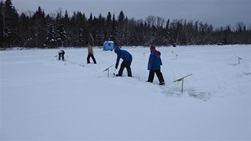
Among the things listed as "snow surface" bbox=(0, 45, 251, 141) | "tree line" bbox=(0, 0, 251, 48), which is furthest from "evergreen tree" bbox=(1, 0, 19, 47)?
"snow surface" bbox=(0, 45, 251, 141)

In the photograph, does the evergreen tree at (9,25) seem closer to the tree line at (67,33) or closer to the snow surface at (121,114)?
the tree line at (67,33)

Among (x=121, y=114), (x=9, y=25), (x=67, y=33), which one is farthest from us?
(x=67, y=33)

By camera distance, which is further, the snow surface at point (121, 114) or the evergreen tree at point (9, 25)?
the evergreen tree at point (9, 25)

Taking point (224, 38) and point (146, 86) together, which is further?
point (224, 38)

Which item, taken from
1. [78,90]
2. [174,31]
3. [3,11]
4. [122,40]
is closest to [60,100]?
[78,90]

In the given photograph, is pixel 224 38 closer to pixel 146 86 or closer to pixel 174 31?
pixel 174 31

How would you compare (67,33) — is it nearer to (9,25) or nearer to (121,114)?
(9,25)

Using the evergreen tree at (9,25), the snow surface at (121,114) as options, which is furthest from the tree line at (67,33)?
the snow surface at (121,114)

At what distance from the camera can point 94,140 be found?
10.5ft

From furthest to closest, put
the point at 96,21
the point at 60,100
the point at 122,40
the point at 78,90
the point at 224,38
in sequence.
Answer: the point at 224,38 → the point at 96,21 → the point at 122,40 → the point at 78,90 → the point at 60,100

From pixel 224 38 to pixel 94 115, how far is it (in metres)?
103

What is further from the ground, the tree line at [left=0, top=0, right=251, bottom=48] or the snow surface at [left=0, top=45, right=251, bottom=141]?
the tree line at [left=0, top=0, right=251, bottom=48]

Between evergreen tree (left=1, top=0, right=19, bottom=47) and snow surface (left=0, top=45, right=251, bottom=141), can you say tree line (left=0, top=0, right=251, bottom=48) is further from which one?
snow surface (left=0, top=45, right=251, bottom=141)

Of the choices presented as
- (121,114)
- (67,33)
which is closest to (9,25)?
(67,33)
